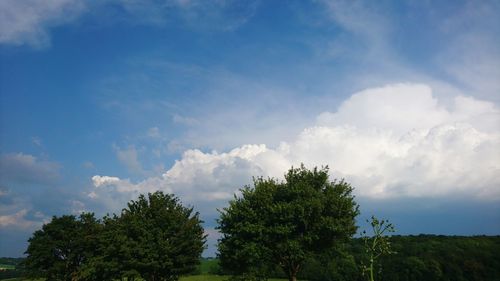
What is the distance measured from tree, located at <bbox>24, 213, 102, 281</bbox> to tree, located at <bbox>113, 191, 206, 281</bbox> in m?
12.3

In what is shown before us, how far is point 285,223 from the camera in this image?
4488 cm

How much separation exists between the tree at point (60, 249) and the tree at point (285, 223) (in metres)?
24.6

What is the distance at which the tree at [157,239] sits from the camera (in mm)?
45438

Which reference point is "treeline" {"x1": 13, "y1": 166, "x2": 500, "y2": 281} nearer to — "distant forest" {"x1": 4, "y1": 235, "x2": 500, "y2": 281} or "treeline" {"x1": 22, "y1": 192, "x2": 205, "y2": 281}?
"treeline" {"x1": 22, "y1": 192, "x2": 205, "y2": 281}

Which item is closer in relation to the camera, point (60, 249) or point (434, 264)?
point (60, 249)

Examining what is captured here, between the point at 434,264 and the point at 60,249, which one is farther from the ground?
the point at 60,249

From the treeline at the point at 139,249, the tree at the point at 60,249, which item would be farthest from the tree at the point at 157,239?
the tree at the point at 60,249

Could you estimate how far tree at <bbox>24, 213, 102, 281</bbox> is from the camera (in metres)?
60.3

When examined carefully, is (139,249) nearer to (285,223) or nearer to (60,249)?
(285,223)

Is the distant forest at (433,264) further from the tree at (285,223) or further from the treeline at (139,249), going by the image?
the tree at (285,223)

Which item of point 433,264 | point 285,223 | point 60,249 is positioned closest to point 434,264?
point 433,264

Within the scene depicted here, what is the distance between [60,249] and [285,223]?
3625 cm

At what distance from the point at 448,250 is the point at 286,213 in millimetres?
55179

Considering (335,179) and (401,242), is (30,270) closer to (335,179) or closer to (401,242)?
(335,179)
